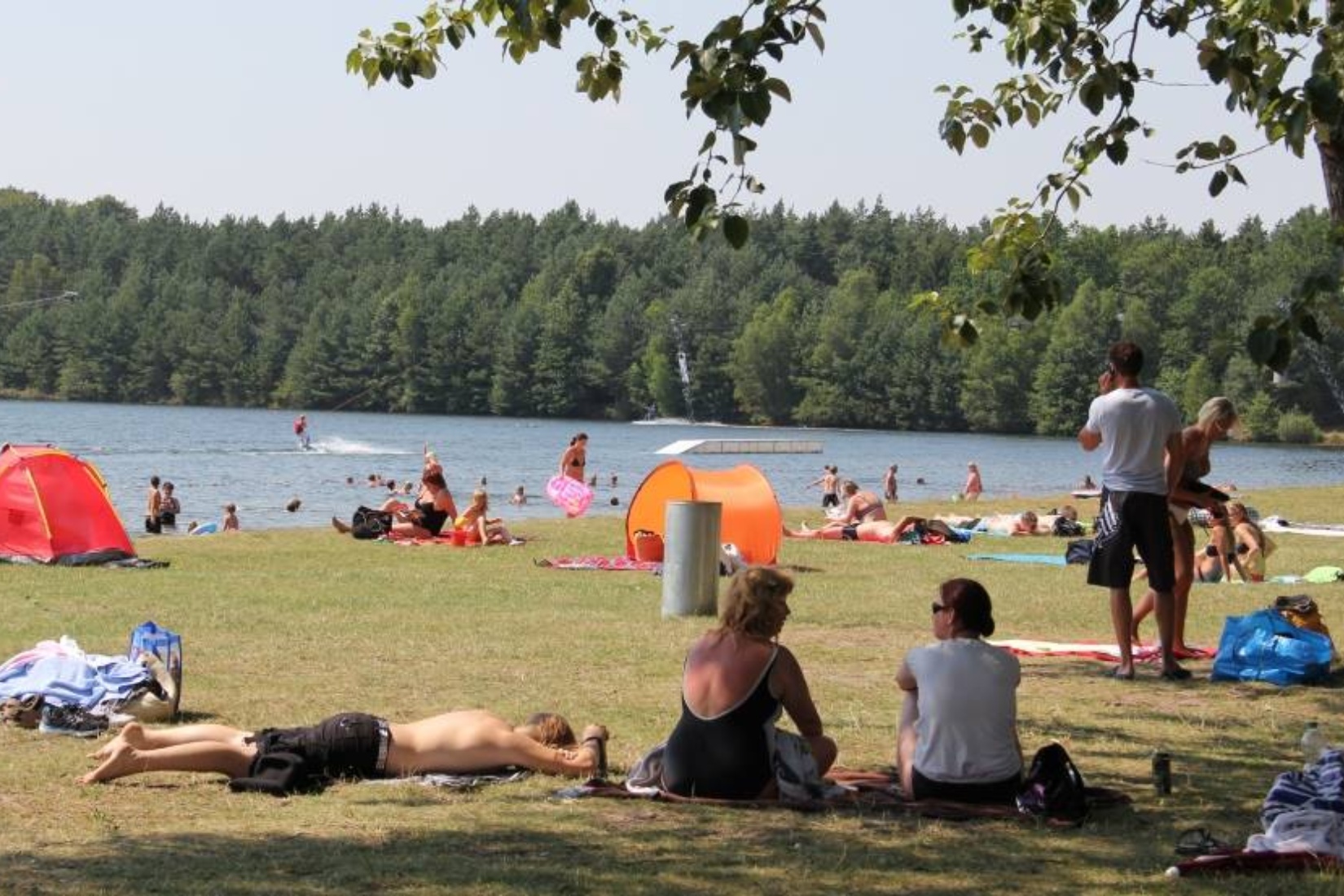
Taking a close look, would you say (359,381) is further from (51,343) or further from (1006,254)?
(1006,254)

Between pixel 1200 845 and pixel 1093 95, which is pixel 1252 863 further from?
pixel 1093 95

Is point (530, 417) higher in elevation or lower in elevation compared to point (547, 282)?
lower

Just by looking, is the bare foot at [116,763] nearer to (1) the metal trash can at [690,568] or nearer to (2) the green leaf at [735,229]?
(2) the green leaf at [735,229]

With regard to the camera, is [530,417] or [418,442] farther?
[530,417]

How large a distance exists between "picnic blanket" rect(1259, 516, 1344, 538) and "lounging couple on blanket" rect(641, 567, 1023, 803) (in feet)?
61.5

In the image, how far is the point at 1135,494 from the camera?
10.9 meters

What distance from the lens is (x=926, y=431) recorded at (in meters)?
132

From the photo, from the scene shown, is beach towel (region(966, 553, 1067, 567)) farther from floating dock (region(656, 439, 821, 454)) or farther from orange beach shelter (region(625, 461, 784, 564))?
floating dock (region(656, 439, 821, 454))

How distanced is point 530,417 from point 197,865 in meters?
141

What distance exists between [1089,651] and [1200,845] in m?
5.83

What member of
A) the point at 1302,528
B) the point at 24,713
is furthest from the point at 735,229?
the point at 1302,528

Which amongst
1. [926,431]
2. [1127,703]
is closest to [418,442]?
[926,431]

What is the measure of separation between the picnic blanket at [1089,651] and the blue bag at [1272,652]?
2.34ft

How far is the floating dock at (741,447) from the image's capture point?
300 ft
